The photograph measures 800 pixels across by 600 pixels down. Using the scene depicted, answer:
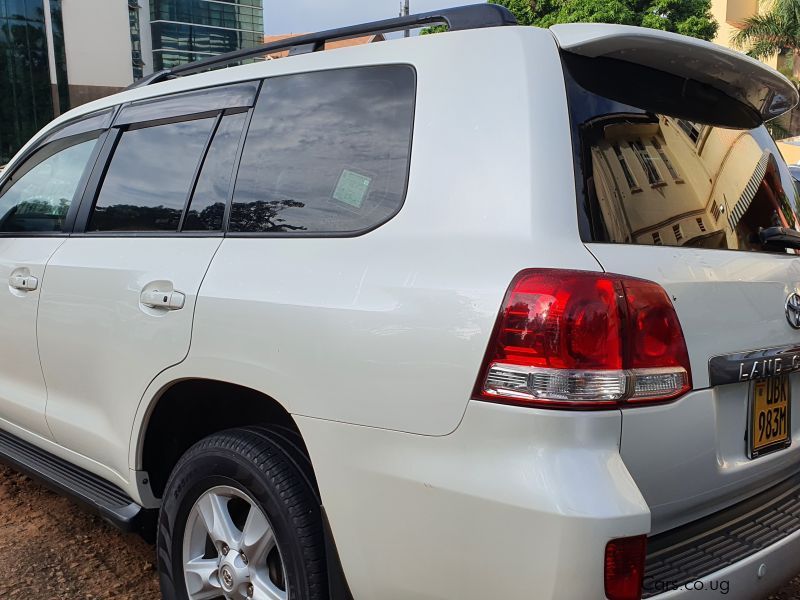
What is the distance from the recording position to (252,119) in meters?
2.36

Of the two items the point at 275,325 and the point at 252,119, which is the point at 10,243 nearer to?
the point at 252,119

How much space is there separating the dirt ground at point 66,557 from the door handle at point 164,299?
1223 millimetres

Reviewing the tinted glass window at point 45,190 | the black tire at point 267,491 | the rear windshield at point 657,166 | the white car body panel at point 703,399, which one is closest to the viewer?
the white car body panel at point 703,399

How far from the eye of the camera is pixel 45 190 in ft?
10.8

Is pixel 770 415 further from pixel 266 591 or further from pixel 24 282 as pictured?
pixel 24 282

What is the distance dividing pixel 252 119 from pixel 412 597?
1553 mm

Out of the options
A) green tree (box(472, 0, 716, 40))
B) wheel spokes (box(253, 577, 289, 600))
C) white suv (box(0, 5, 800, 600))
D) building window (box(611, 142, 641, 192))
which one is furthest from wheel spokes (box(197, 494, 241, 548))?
green tree (box(472, 0, 716, 40))

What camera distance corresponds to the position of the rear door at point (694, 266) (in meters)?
1.67

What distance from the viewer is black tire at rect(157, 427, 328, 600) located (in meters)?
1.88

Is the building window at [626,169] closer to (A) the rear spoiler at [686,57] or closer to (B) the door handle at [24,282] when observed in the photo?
(A) the rear spoiler at [686,57]

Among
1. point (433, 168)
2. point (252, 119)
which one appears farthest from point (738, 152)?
point (252, 119)

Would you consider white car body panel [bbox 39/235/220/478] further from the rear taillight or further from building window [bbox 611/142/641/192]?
building window [bbox 611/142/641/192]

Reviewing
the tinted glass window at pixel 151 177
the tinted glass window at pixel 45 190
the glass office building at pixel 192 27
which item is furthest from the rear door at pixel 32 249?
the glass office building at pixel 192 27

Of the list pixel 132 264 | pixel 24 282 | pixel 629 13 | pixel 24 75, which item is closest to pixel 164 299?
pixel 132 264
